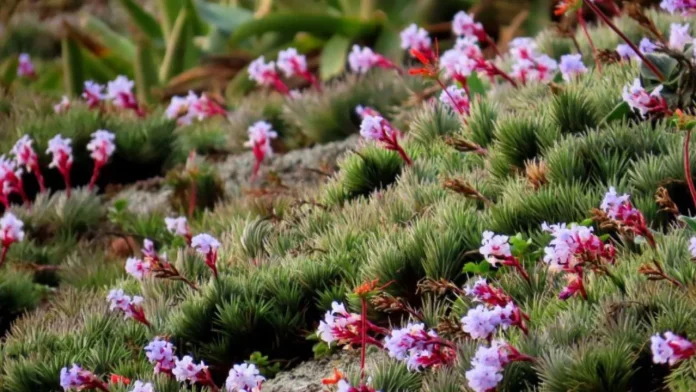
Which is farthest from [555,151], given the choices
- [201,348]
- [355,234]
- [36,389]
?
[36,389]

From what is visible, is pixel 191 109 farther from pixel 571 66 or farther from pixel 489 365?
pixel 489 365

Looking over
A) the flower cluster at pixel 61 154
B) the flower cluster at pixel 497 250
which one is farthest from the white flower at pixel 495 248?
the flower cluster at pixel 61 154

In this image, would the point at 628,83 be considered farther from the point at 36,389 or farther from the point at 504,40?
the point at 504,40

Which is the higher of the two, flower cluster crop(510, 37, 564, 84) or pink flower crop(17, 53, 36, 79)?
pink flower crop(17, 53, 36, 79)

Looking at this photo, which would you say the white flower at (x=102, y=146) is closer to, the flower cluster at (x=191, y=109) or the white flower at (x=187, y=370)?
the flower cluster at (x=191, y=109)

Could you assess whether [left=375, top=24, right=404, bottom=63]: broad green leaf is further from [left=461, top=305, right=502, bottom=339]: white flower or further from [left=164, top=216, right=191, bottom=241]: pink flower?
[left=461, top=305, right=502, bottom=339]: white flower

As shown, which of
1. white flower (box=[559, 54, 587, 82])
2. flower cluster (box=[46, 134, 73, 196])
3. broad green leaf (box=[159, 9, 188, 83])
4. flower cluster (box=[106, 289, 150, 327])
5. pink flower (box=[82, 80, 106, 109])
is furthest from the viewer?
broad green leaf (box=[159, 9, 188, 83])

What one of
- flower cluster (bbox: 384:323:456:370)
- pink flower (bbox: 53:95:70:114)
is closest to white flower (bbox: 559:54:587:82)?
flower cluster (bbox: 384:323:456:370)
